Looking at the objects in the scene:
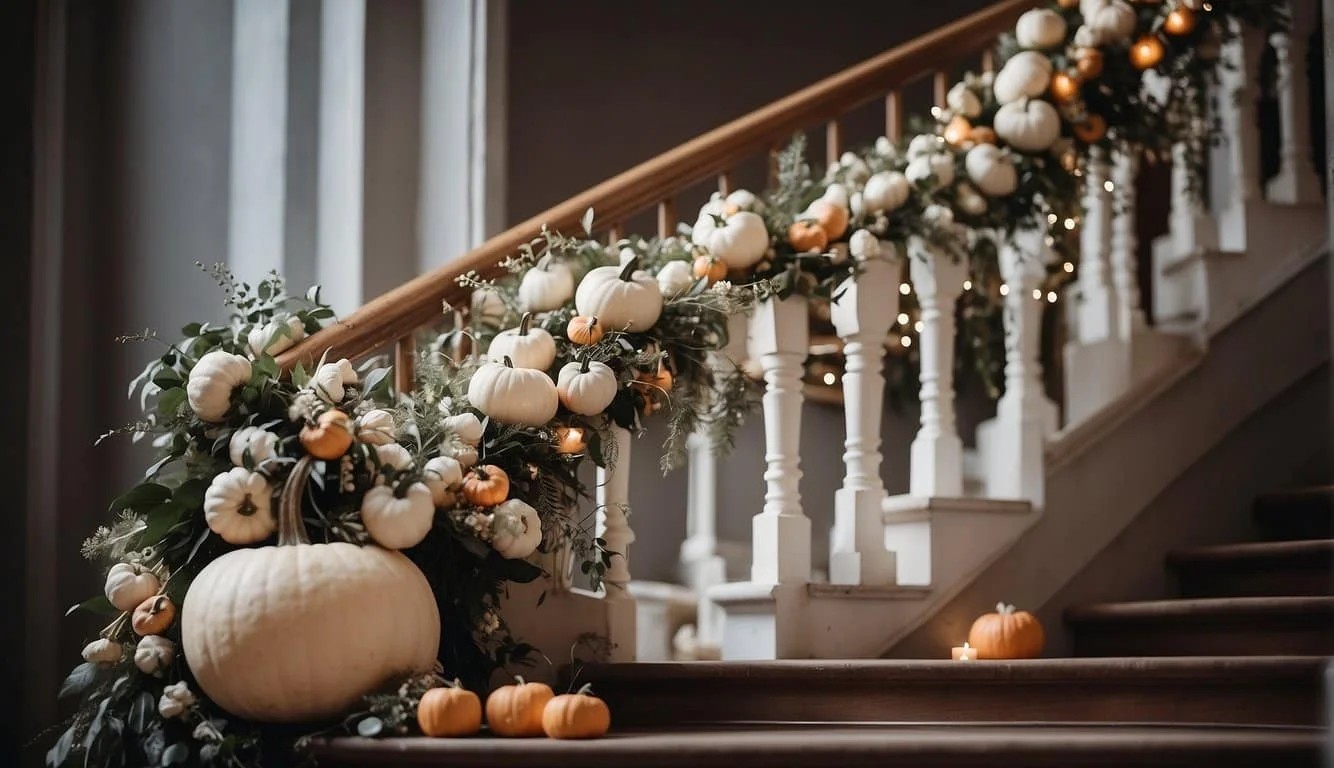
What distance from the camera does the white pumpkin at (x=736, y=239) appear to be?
9.88 feet

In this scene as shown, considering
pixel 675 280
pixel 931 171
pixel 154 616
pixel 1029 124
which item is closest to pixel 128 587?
pixel 154 616

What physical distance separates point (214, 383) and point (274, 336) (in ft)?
0.73

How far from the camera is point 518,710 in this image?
2.38 metres

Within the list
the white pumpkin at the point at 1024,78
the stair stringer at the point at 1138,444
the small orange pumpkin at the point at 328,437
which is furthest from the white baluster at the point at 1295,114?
the small orange pumpkin at the point at 328,437

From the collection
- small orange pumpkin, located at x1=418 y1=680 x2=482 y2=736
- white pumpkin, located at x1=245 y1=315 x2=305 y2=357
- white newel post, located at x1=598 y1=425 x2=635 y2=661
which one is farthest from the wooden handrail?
small orange pumpkin, located at x1=418 y1=680 x2=482 y2=736

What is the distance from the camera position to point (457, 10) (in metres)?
4.00

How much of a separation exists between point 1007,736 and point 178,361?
60.6 inches

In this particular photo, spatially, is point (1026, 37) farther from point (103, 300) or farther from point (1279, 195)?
point (103, 300)

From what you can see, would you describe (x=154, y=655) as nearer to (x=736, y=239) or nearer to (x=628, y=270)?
(x=628, y=270)

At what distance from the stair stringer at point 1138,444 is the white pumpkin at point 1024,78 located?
0.77m

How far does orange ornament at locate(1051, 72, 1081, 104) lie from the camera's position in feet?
11.2

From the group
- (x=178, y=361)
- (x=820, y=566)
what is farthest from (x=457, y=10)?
(x=820, y=566)

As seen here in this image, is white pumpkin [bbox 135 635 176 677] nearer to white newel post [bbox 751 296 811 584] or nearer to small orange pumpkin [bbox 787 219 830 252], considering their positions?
white newel post [bbox 751 296 811 584]

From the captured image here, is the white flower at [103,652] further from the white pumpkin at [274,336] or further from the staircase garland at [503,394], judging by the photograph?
the white pumpkin at [274,336]
